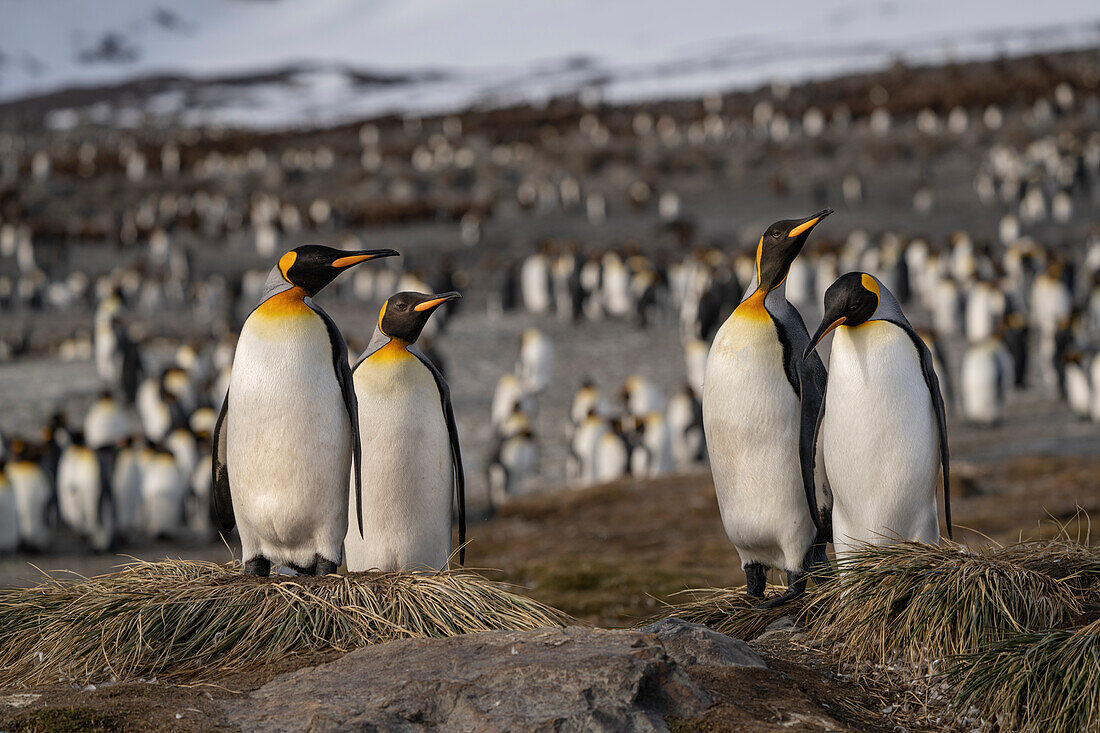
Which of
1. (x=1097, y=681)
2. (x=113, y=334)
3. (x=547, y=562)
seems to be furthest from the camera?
(x=113, y=334)

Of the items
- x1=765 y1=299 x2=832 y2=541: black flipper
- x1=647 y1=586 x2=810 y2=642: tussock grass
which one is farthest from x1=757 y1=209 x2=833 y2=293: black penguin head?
x1=647 y1=586 x2=810 y2=642: tussock grass

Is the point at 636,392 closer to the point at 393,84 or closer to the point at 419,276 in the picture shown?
the point at 419,276

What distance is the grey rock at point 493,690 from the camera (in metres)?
3.14

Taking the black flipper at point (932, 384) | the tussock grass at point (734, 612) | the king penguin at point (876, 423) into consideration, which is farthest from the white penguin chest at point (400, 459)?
the black flipper at point (932, 384)

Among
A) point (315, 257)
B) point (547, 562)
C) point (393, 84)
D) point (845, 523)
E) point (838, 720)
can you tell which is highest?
point (393, 84)

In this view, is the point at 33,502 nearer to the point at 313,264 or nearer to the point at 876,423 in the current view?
the point at 313,264

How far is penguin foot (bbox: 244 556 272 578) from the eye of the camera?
492 centimetres

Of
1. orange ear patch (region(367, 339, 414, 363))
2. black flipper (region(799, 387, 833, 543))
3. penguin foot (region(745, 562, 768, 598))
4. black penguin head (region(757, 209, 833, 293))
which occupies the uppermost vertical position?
black penguin head (region(757, 209, 833, 293))

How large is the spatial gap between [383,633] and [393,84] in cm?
10919

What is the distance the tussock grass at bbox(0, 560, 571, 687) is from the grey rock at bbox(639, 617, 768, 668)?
2.19 feet

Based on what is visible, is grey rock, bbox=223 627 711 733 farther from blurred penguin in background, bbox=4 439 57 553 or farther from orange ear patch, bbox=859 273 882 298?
blurred penguin in background, bbox=4 439 57 553

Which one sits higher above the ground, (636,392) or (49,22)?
(49,22)

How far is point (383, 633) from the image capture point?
408 cm

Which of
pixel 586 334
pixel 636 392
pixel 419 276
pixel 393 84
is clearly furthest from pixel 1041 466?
pixel 393 84
